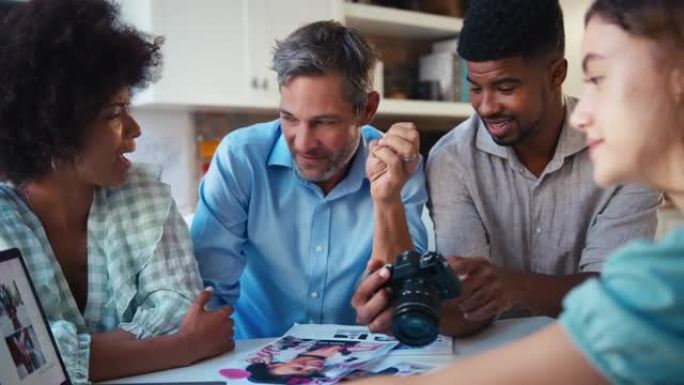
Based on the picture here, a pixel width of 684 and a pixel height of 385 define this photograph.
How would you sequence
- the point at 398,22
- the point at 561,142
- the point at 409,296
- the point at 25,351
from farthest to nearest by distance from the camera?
1. the point at 398,22
2. the point at 561,142
3. the point at 409,296
4. the point at 25,351

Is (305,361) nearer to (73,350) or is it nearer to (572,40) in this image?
(73,350)

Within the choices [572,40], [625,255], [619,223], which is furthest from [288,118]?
[572,40]

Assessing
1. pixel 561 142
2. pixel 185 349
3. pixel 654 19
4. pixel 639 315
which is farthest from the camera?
pixel 561 142

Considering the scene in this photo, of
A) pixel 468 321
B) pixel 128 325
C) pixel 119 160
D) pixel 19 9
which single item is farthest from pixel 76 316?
pixel 468 321

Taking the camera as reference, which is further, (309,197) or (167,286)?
(309,197)

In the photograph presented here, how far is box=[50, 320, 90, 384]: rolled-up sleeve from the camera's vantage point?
978mm

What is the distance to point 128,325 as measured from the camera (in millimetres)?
1104

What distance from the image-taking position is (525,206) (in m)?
1.49

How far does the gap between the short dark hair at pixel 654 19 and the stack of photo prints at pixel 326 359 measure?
0.55 meters

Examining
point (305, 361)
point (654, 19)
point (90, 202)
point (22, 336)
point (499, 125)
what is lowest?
point (305, 361)

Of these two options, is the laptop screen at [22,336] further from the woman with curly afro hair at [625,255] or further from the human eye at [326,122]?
the human eye at [326,122]

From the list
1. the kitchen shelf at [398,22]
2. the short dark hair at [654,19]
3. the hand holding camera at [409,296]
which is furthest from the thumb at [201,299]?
the kitchen shelf at [398,22]

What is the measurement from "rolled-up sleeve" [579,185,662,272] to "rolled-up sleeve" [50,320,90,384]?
96cm

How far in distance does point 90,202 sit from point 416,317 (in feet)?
2.11
